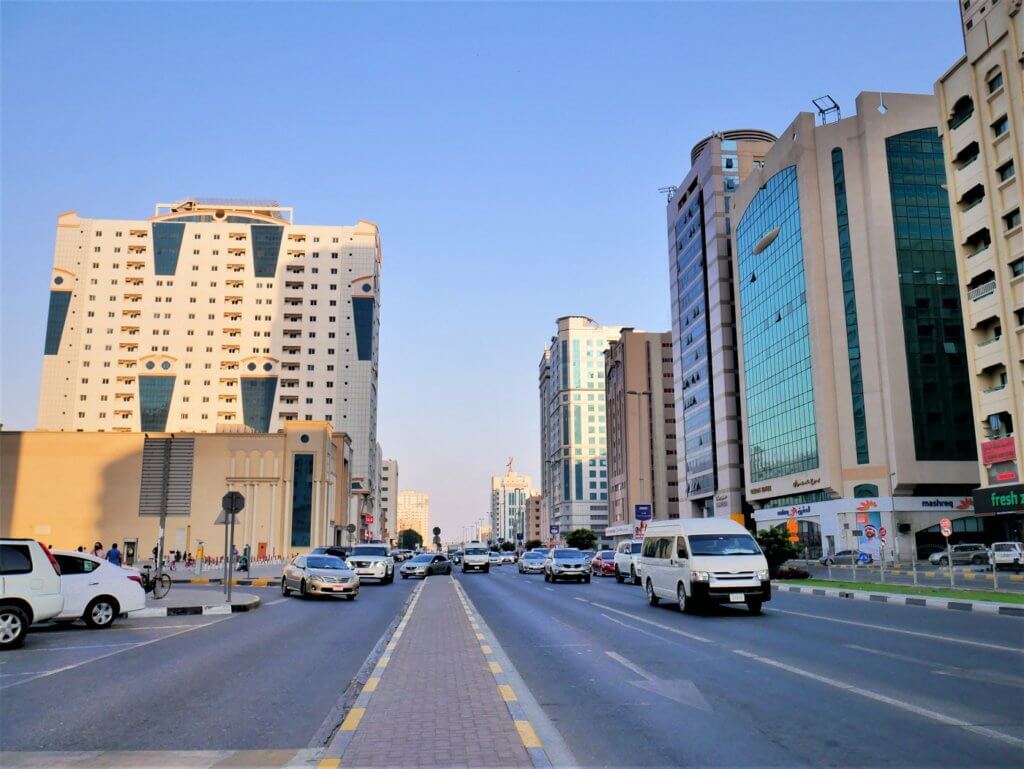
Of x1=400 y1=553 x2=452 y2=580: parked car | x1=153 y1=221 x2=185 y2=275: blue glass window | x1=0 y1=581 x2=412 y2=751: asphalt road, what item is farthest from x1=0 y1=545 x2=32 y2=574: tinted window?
x1=153 y1=221 x2=185 y2=275: blue glass window

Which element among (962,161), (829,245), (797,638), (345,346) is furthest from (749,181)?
(797,638)

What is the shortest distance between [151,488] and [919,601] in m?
75.8

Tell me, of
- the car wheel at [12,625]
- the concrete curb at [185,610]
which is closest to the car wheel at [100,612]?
the concrete curb at [185,610]

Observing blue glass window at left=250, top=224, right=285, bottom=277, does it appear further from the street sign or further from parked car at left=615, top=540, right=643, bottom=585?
the street sign

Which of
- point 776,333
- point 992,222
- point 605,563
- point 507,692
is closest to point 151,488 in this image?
point 605,563

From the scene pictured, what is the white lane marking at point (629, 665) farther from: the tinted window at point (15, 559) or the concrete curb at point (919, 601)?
the concrete curb at point (919, 601)

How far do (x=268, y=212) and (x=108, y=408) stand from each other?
1659 inches

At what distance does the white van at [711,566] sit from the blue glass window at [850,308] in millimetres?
50560

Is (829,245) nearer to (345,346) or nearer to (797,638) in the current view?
(797,638)

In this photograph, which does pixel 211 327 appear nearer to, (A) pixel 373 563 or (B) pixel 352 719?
(A) pixel 373 563

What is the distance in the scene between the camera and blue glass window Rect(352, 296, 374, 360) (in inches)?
5089

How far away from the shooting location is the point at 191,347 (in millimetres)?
125188

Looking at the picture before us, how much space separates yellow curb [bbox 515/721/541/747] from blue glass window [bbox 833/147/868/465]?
6365cm

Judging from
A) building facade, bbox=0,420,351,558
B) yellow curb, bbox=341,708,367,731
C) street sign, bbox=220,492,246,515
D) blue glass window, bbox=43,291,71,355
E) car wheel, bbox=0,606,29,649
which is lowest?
yellow curb, bbox=341,708,367,731
